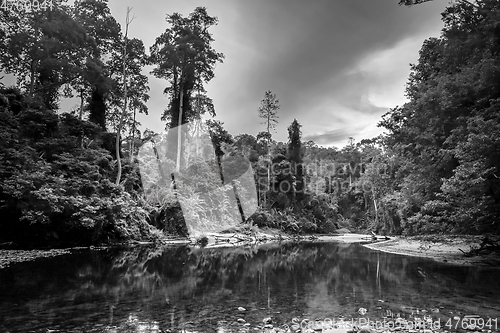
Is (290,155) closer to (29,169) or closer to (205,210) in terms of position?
(205,210)

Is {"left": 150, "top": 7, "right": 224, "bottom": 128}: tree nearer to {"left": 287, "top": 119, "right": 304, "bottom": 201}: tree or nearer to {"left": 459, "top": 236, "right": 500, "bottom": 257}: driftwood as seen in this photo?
{"left": 287, "top": 119, "right": 304, "bottom": 201}: tree

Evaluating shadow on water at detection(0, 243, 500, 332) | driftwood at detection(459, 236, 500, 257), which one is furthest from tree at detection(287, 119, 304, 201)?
shadow on water at detection(0, 243, 500, 332)

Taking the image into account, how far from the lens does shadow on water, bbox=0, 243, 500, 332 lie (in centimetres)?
538

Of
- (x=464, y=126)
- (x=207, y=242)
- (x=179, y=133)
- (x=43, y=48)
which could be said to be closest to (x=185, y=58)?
(x=179, y=133)

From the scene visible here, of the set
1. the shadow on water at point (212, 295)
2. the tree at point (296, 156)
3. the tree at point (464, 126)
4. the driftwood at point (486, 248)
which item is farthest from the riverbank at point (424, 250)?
the tree at point (296, 156)

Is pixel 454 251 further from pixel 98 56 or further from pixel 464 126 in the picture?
pixel 98 56

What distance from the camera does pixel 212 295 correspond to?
7.47 metres

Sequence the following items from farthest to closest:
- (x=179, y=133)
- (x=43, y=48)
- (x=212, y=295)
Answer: (x=179, y=133)
(x=43, y=48)
(x=212, y=295)

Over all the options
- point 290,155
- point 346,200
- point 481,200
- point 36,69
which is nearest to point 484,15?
point 481,200

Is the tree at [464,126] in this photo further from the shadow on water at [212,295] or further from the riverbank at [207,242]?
the riverbank at [207,242]

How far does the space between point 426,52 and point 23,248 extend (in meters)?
29.4

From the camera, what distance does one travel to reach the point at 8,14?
2045 centimetres

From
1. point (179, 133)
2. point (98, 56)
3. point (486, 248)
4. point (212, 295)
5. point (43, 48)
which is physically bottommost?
point (212, 295)

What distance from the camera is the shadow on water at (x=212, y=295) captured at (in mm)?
5383
